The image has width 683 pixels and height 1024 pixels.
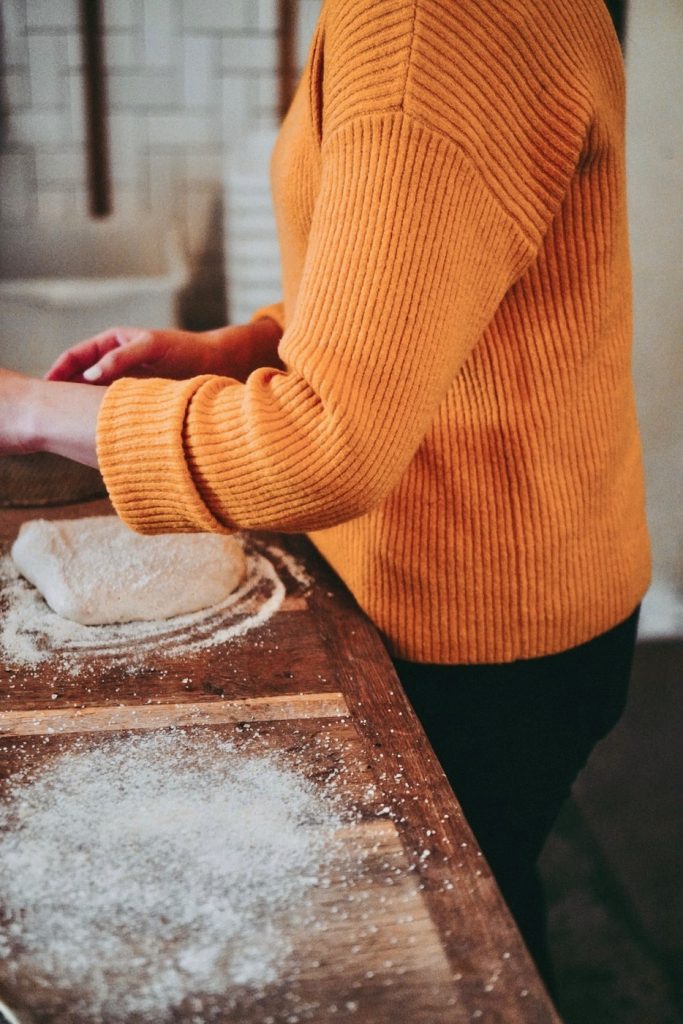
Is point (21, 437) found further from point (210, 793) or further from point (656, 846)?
point (656, 846)

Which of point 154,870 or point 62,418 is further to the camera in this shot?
point 62,418

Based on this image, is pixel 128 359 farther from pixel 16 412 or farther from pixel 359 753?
pixel 359 753

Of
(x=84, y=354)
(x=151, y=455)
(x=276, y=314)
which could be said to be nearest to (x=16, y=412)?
(x=151, y=455)

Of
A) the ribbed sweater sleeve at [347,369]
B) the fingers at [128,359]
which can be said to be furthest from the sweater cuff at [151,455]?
the fingers at [128,359]

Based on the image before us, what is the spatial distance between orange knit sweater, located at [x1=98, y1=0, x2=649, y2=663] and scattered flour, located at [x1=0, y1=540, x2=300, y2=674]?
0.36 ft

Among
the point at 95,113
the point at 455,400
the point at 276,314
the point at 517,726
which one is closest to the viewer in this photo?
the point at 455,400

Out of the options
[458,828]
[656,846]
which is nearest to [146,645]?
[458,828]

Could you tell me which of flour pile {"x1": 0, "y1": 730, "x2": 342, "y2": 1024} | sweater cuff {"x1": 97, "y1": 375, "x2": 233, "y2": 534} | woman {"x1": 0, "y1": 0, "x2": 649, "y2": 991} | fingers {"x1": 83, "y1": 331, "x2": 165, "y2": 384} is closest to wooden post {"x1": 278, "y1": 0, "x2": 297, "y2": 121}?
fingers {"x1": 83, "y1": 331, "x2": 165, "y2": 384}

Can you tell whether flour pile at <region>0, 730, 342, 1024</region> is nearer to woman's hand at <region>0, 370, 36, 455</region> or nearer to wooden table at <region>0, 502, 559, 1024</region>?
wooden table at <region>0, 502, 559, 1024</region>

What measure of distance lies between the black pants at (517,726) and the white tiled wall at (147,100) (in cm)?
238

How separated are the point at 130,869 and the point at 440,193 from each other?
0.46m

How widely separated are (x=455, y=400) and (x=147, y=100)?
8.10 feet

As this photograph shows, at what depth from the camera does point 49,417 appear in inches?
28.3

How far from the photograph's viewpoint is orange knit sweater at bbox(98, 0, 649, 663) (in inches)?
21.5
